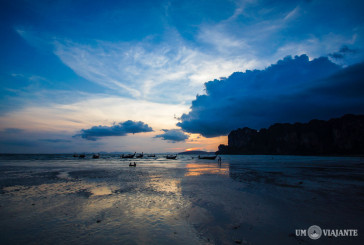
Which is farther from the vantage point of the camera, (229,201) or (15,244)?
(229,201)

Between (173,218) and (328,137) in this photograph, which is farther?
(328,137)

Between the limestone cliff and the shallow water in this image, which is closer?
the shallow water

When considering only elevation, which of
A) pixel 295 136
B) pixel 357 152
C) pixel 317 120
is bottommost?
pixel 357 152

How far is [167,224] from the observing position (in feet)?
26.6

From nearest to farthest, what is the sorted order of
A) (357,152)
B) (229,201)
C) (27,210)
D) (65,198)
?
1. (27,210)
2. (229,201)
3. (65,198)
4. (357,152)

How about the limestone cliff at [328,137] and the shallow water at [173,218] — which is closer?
the shallow water at [173,218]

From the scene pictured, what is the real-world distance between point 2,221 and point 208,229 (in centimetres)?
954

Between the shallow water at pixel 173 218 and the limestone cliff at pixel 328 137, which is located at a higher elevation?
the limestone cliff at pixel 328 137

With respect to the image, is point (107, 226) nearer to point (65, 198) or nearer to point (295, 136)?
point (65, 198)

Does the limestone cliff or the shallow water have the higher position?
the limestone cliff

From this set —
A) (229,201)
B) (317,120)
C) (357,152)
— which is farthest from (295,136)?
(229,201)

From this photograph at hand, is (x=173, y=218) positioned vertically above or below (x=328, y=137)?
below

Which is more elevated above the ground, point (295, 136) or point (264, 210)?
point (295, 136)

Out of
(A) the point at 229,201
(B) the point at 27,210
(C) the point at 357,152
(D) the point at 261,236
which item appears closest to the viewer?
(D) the point at 261,236
